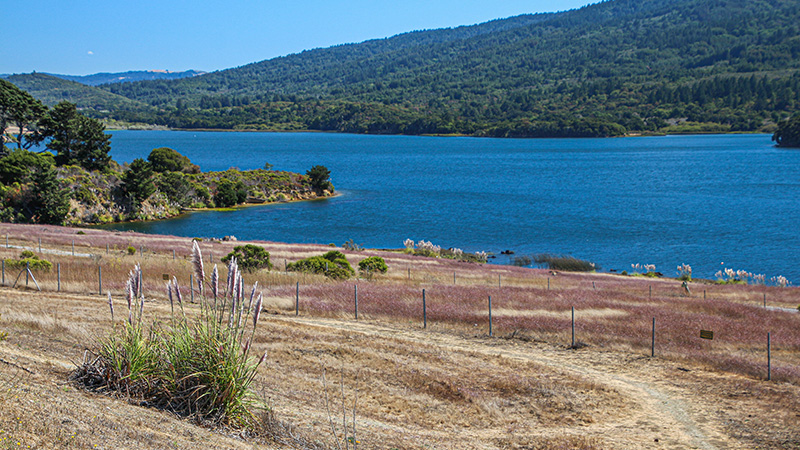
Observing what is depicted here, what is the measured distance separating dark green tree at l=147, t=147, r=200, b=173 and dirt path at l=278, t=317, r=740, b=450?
254 feet

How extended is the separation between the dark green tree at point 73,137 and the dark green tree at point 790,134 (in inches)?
7064

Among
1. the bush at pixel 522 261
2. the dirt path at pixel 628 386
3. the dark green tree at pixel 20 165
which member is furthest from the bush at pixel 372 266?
the dark green tree at pixel 20 165

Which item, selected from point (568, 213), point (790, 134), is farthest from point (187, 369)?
point (790, 134)

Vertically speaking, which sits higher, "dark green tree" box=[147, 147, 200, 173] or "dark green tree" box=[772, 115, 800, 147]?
"dark green tree" box=[772, 115, 800, 147]

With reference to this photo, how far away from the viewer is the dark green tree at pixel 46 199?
6006cm

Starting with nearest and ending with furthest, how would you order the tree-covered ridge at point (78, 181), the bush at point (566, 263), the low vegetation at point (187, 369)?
the low vegetation at point (187, 369) < the bush at point (566, 263) < the tree-covered ridge at point (78, 181)

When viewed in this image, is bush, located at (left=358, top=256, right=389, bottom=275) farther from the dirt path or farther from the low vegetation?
the low vegetation

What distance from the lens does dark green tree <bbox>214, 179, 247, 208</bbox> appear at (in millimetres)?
81875

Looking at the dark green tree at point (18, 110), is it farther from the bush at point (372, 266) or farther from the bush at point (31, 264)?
the bush at point (372, 266)

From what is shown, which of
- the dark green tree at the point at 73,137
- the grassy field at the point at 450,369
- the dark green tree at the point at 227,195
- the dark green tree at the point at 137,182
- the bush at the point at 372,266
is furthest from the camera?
the dark green tree at the point at 227,195

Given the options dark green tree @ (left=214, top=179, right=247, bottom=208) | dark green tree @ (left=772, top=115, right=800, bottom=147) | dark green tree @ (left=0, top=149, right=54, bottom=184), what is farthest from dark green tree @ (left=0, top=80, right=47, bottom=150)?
dark green tree @ (left=772, top=115, right=800, bottom=147)

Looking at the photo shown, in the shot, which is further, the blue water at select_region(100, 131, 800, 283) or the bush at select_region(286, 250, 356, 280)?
the blue water at select_region(100, 131, 800, 283)

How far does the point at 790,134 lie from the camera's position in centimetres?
17788

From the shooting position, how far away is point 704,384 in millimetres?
14508
